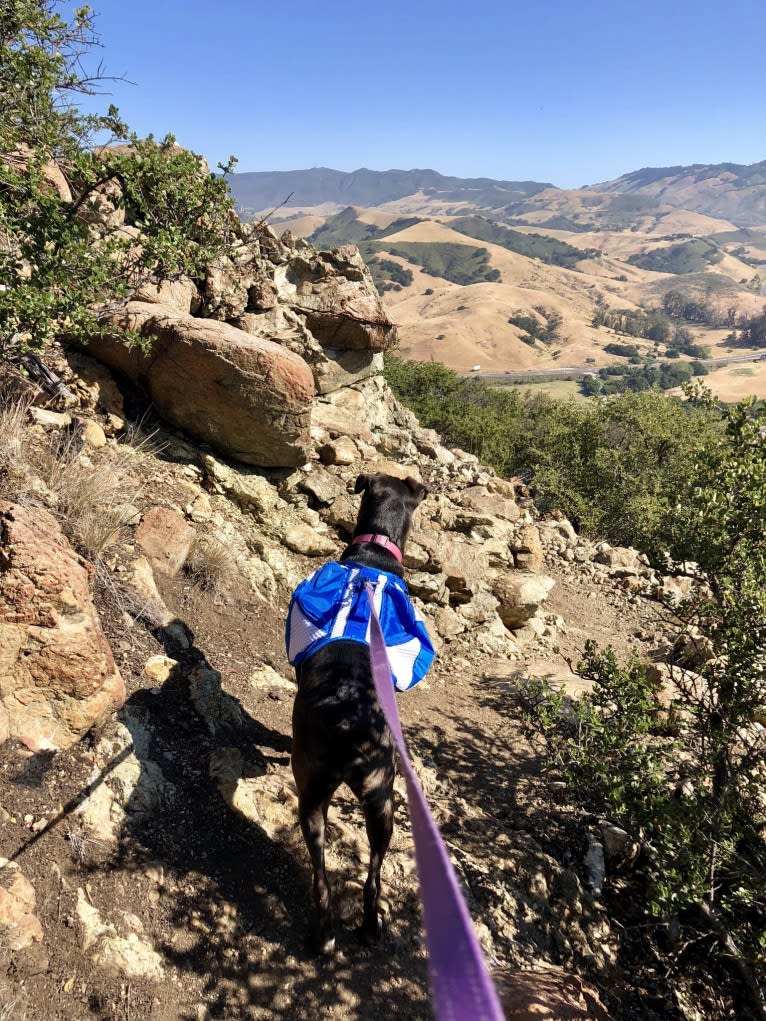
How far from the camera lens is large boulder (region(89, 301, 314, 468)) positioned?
6.10m

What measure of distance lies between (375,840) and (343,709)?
29.9 inches

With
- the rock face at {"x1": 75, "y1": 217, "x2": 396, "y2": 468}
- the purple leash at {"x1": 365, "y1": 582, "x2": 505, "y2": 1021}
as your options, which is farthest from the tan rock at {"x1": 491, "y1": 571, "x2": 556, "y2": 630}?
the purple leash at {"x1": 365, "y1": 582, "x2": 505, "y2": 1021}

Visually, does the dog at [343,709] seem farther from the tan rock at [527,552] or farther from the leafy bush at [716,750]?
the tan rock at [527,552]

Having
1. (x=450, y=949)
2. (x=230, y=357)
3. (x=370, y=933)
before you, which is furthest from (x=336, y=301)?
(x=450, y=949)

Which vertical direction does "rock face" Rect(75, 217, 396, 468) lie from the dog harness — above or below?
above

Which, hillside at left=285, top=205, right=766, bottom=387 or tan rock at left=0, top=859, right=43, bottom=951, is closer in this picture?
tan rock at left=0, top=859, right=43, bottom=951

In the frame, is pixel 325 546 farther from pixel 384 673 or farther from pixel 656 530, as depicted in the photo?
pixel 384 673

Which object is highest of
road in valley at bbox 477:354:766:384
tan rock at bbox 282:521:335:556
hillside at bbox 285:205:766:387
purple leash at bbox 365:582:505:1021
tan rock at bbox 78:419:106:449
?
hillside at bbox 285:205:766:387

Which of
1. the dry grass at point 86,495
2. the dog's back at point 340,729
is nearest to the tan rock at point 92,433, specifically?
the dry grass at point 86,495

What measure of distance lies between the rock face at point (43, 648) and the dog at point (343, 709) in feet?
3.70

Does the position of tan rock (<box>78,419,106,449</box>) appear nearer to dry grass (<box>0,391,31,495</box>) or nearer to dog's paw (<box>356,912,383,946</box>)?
dry grass (<box>0,391,31,495</box>)

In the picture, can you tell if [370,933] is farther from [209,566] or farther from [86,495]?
[86,495]

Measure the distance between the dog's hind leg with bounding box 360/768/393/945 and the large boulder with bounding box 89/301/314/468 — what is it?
179 inches

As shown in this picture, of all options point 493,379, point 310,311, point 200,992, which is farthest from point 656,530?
point 493,379
